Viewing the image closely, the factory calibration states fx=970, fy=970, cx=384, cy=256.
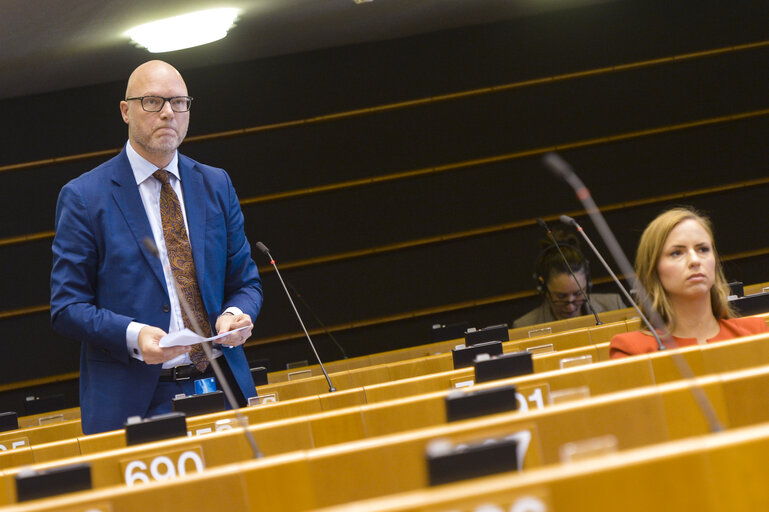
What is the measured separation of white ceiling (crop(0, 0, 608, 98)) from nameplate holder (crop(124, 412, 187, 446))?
376 cm

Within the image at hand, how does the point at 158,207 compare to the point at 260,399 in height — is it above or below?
above

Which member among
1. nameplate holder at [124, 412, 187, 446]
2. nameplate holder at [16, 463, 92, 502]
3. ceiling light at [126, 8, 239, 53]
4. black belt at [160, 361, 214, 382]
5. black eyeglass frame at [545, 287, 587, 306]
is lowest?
nameplate holder at [16, 463, 92, 502]

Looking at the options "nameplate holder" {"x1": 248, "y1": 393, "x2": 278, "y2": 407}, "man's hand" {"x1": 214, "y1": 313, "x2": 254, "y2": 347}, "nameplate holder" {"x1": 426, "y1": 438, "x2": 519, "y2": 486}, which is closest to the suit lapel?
"man's hand" {"x1": 214, "y1": 313, "x2": 254, "y2": 347}

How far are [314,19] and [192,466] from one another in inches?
210

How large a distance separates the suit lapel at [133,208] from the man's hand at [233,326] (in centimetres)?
20

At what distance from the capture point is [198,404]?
2.39 meters

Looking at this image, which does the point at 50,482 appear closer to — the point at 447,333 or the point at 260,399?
the point at 260,399

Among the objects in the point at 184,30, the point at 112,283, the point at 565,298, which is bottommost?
the point at 565,298

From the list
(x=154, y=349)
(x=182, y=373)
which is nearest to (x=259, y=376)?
(x=182, y=373)

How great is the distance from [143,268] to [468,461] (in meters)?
1.65

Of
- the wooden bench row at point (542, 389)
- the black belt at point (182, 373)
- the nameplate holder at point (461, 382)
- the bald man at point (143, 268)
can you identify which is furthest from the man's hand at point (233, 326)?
the nameplate holder at point (461, 382)

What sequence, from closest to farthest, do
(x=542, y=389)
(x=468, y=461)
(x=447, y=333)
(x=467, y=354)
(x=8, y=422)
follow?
(x=468, y=461)
(x=542, y=389)
(x=467, y=354)
(x=8, y=422)
(x=447, y=333)

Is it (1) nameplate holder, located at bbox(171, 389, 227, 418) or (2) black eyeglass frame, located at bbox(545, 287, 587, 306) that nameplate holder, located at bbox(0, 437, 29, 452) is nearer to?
(1) nameplate holder, located at bbox(171, 389, 227, 418)

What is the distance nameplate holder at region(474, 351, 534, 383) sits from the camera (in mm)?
2115
